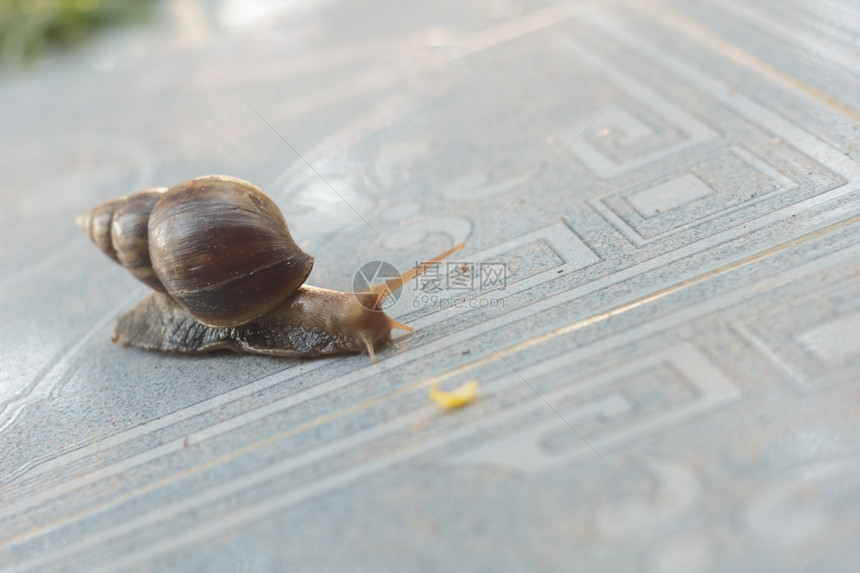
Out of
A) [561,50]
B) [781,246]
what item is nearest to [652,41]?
[561,50]

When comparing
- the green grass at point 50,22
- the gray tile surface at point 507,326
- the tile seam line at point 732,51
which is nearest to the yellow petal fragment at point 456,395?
the gray tile surface at point 507,326

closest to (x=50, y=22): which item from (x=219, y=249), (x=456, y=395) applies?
(x=219, y=249)

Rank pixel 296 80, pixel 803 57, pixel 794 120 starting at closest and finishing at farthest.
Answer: pixel 794 120 < pixel 803 57 < pixel 296 80

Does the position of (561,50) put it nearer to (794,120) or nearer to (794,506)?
(794,120)

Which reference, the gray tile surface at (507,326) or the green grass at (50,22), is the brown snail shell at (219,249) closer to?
the gray tile surface at (507,326)

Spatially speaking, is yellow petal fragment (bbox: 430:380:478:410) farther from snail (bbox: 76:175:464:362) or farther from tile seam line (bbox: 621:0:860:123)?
tile seam line (bbox: 621:0:860:123)

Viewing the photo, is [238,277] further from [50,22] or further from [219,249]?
[50,22]

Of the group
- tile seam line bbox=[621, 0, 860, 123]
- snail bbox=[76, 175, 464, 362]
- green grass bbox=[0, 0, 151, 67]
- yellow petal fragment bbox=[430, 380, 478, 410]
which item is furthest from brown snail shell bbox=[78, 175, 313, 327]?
green grass bbox=[0, 0, 151, 67]
